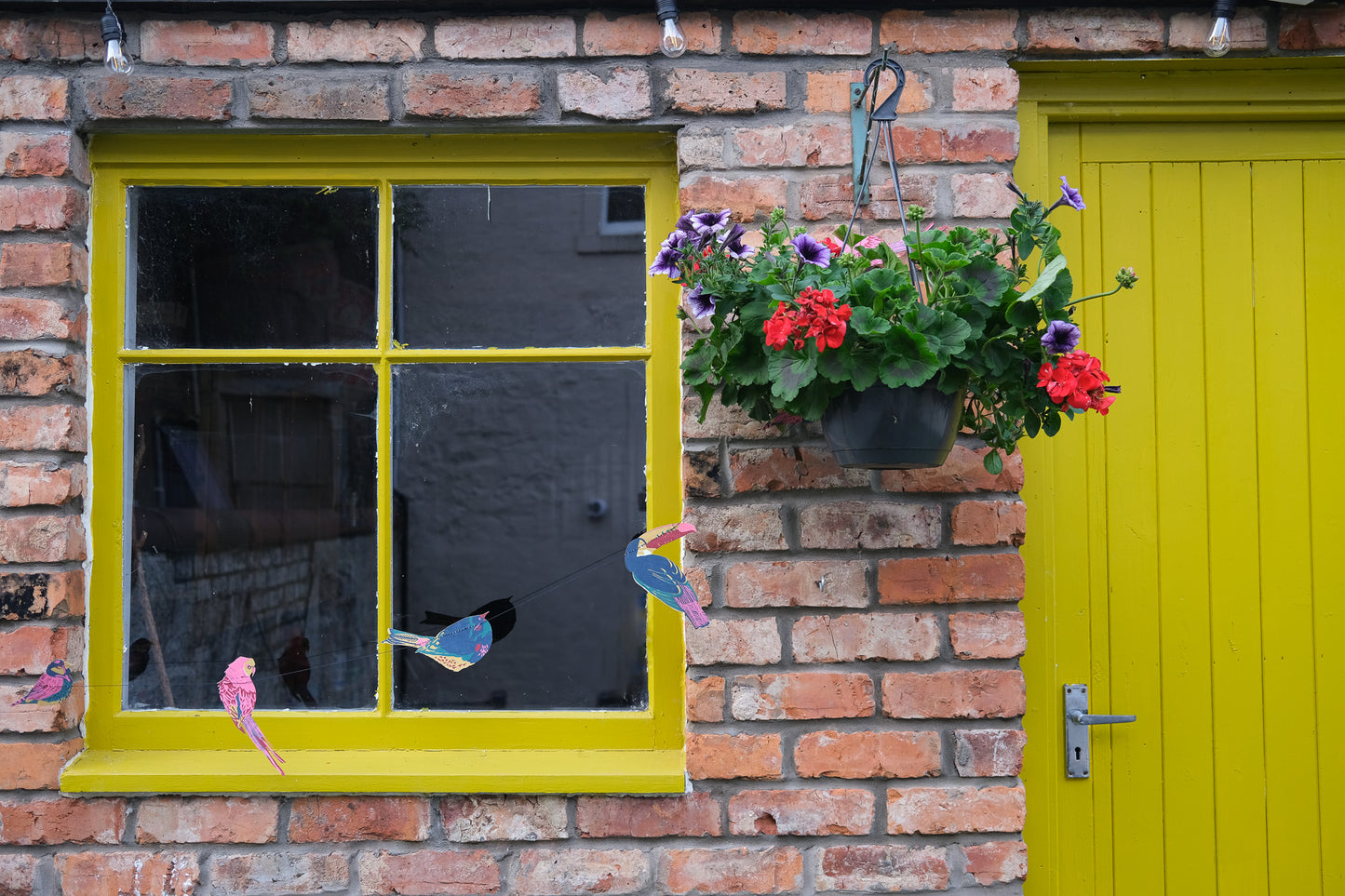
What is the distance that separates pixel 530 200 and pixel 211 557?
0.95m

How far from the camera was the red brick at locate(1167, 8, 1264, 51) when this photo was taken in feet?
5.62

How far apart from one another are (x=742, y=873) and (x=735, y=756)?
A: 0.21 meters

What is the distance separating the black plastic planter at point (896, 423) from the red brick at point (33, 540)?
4.63 ft

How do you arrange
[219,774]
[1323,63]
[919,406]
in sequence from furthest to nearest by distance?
[1323,63], [219,774], [919,406]

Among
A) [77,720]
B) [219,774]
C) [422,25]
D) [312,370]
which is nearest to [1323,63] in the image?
[422,25]

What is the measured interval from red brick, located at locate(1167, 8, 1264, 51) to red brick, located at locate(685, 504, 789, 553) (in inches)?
46.2

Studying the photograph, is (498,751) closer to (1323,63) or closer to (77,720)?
(77,720)

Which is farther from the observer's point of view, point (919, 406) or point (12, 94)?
point (12, 94)

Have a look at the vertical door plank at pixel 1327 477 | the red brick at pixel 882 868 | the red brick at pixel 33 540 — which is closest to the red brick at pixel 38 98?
the red brick at pixel 33 540

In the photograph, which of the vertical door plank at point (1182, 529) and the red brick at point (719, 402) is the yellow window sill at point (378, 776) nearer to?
the red brick at point (719, 402)

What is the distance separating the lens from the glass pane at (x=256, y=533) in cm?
178

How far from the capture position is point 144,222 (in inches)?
71.4

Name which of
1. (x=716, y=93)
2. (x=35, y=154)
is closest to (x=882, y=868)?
(x=716, y=93)

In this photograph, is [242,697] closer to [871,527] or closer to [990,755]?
[871,527]
